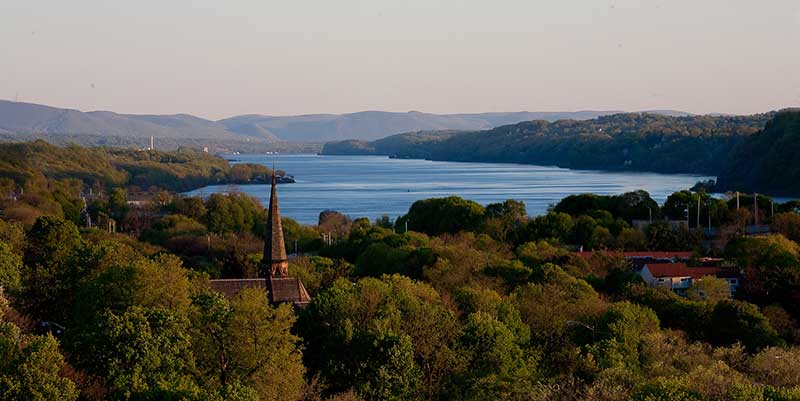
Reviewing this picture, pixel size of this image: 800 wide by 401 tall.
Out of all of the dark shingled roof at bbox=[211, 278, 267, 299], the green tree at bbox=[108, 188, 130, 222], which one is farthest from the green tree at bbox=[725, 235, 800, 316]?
the green tree at bbox=[108, 188, 130, 222]

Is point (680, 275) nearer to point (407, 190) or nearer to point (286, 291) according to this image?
point (286, 291)

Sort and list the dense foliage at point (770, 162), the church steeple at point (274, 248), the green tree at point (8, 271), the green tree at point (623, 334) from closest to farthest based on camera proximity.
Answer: the green tree at point (623, 334), the green tree at point (8, 271), the church steeple at point (274, 248), the dense foliage at point (770, 162)

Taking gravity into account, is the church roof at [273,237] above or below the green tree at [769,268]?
above

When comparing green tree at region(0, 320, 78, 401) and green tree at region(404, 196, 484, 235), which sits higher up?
green tree at region(0, 320, 78, 401)

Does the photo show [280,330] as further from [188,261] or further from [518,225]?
[518,225]

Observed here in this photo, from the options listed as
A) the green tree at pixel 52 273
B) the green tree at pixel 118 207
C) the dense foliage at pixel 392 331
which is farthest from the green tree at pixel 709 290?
the green tree at pixel 118 207

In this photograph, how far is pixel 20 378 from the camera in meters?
14.7

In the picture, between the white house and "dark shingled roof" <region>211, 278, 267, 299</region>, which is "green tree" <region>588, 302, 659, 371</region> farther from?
the white house

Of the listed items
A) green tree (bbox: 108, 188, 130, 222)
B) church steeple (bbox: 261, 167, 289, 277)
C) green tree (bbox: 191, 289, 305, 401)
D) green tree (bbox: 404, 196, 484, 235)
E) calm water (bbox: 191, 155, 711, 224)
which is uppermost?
church steeple (bbox: 261, 167, 289, 277)

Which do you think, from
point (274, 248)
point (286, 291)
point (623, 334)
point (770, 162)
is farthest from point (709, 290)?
point (770, 162)

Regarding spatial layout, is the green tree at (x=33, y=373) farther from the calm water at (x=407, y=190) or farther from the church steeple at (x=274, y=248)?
the calm water at (x=407, y=190)

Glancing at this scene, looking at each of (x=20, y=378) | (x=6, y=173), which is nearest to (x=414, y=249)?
(x=20, y=378)

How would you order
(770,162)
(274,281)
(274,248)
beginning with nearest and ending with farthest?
(274,281) → (274,248) → (770,162)

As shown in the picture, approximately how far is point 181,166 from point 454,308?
115450 mm
